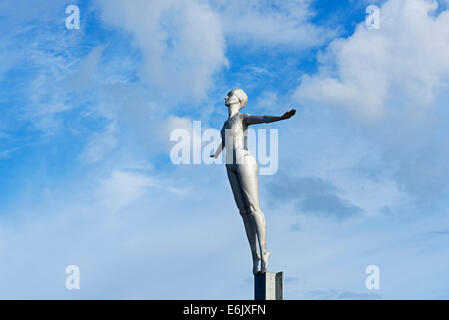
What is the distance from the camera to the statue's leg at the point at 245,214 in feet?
48.6

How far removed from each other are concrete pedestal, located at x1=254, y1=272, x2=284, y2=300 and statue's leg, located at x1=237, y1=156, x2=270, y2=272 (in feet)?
1.75

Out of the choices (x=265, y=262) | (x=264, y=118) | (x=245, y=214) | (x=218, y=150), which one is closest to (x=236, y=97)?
(x=264, y=118)

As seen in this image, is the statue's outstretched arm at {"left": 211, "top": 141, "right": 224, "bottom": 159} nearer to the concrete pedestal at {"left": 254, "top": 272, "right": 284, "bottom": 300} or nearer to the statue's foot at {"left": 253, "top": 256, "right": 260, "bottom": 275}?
the statue's foot at {"left": 253, "top": 256, "right": 260, "bottom": 275}

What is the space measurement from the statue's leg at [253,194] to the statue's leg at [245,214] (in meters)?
0.16

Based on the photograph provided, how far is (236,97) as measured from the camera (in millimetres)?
15656

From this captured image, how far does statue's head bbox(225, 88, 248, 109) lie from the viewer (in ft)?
51.3

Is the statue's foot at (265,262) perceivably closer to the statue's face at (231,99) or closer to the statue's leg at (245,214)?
the statue's leg at (245,214)

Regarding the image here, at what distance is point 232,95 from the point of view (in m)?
15.7

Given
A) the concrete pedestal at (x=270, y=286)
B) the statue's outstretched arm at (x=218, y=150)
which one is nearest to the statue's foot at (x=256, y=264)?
the concrete pedestal at (x=270, y=286)

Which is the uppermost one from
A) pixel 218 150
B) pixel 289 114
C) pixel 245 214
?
pixel 289 114

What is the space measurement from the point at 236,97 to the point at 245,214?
289 cm

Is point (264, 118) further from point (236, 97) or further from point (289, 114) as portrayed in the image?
point (236, 97)
